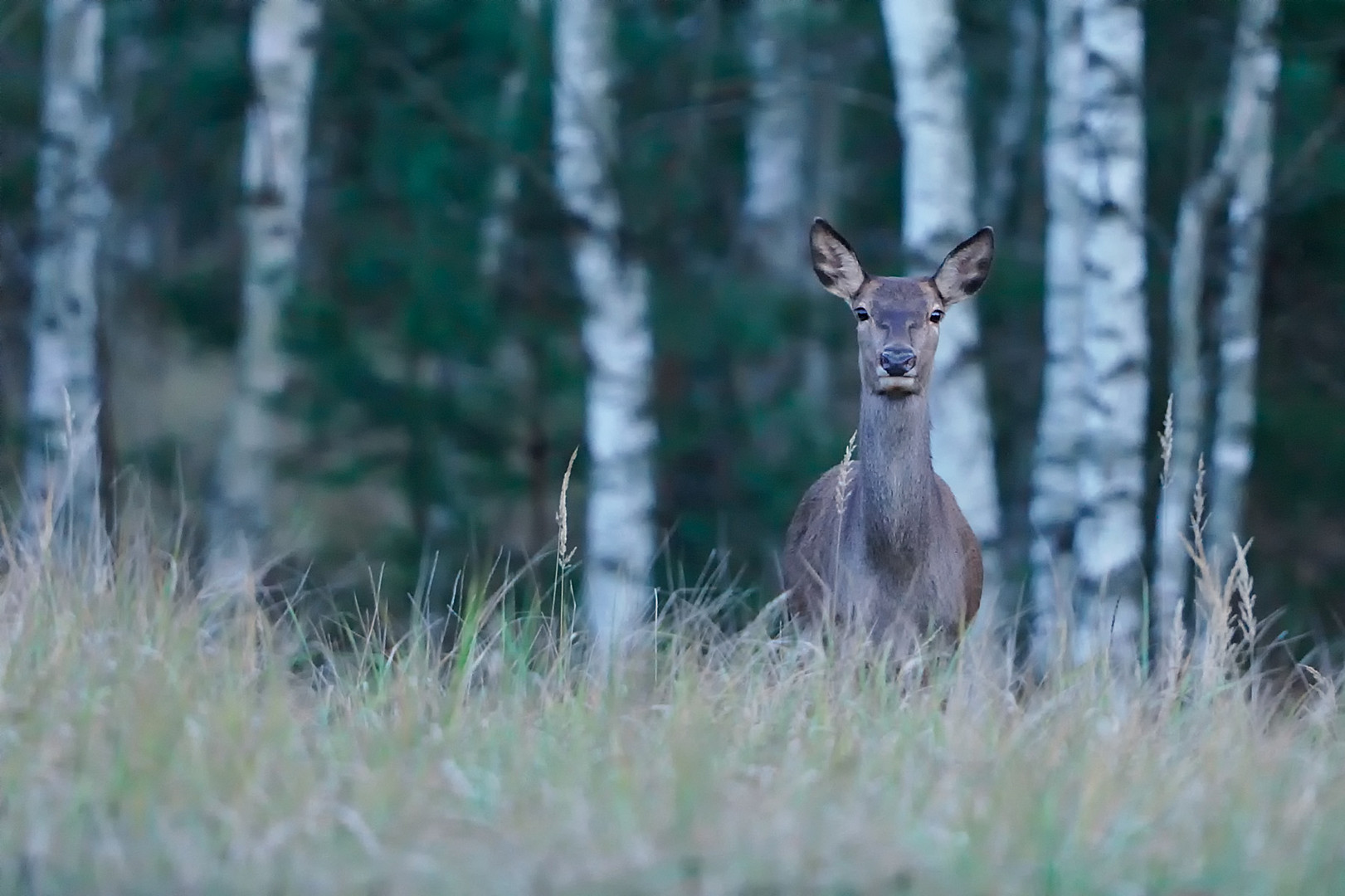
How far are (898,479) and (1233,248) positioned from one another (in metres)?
5.09

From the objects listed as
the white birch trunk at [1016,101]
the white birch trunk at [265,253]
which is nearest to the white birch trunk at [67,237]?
the white birch trunk at [265,253]

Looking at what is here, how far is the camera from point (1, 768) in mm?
4383

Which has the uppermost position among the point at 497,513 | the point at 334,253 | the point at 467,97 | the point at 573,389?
the point at 467,97

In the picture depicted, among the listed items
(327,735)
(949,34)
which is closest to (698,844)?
(327,735)

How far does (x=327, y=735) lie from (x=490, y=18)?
963cm

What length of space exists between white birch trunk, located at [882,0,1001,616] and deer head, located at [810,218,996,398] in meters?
1.11

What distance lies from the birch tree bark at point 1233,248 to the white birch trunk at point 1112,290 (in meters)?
2.06

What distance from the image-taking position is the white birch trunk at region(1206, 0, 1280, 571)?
11320mm

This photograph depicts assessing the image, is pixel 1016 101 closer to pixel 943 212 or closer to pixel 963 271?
pixel 943 212

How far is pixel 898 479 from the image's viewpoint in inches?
283

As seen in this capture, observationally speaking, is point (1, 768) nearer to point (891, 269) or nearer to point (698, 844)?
point (698, 844)

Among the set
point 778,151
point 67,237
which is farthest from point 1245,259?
point 67,237

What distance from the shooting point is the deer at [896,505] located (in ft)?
23.2

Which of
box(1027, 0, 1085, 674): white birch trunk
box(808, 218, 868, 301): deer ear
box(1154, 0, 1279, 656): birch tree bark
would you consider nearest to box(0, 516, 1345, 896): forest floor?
box(808, 218, 868, 301): deer ear
